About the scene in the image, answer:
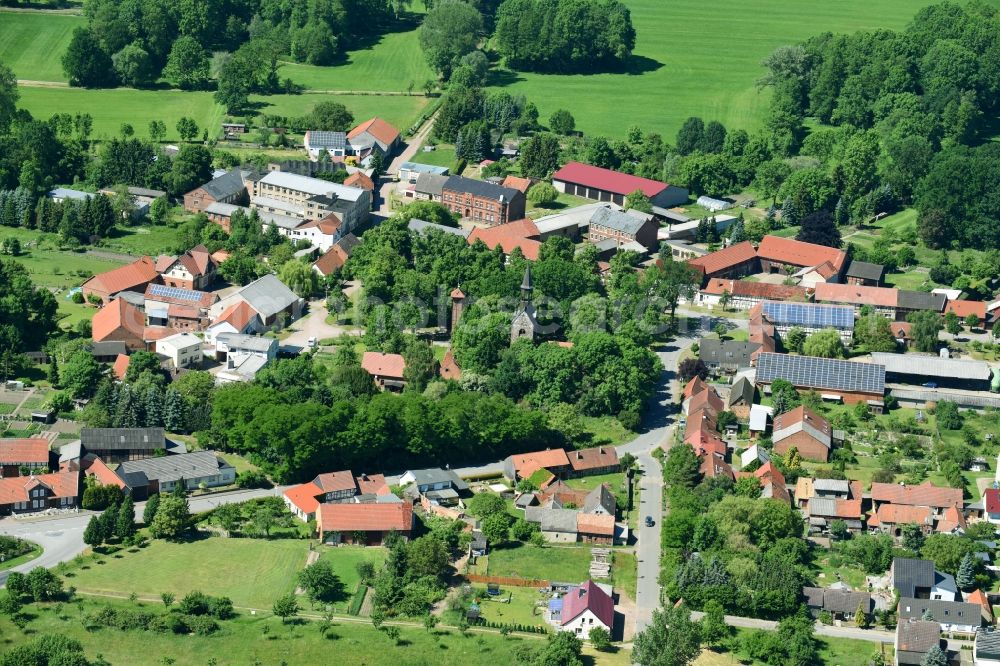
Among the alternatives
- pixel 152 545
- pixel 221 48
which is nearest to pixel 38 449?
pixel 152 545

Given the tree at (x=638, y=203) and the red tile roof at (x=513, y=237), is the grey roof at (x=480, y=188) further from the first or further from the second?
the tree at (x=638, y=203)

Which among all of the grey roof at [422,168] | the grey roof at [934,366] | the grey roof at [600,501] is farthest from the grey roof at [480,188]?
the grey roof at [600,501]

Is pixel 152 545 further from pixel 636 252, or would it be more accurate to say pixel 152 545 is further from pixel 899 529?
pixel 636 252

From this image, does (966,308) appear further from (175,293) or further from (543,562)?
(175,293)

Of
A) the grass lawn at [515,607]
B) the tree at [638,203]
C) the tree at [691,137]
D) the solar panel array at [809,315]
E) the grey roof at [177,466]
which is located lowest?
the grass lawn at [515,607]

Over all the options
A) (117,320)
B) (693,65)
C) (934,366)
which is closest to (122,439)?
(117,320)
